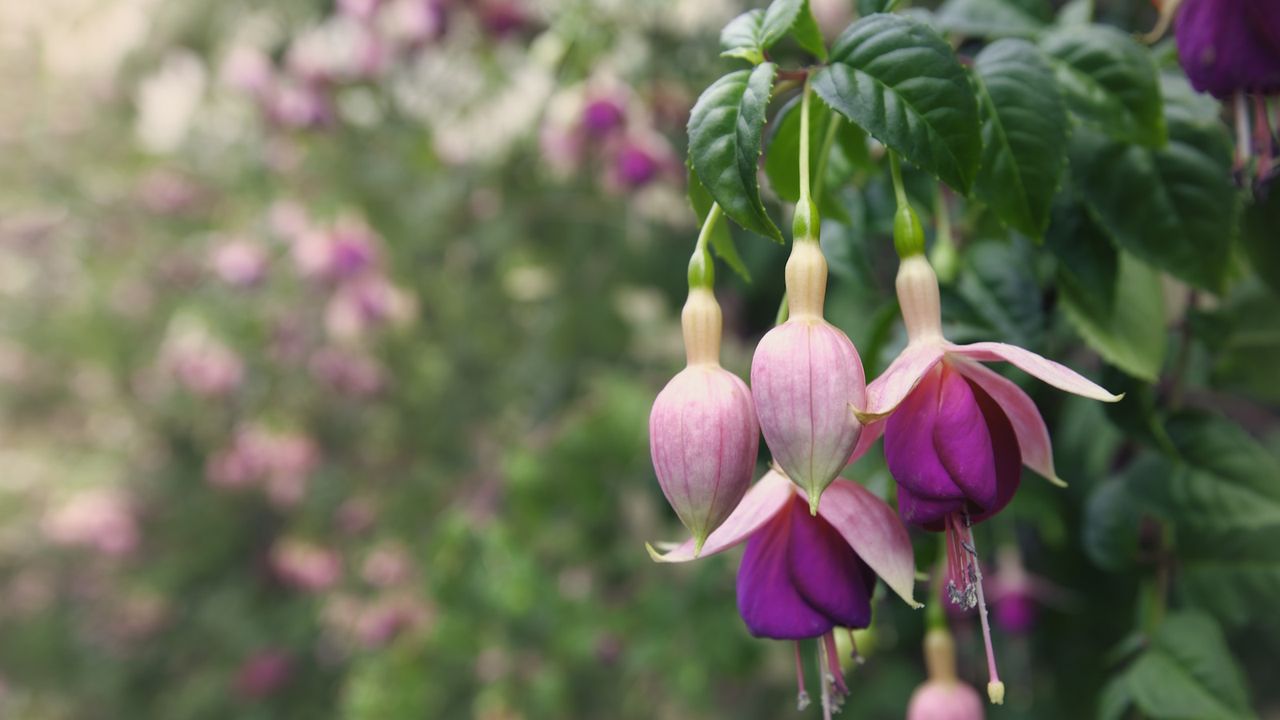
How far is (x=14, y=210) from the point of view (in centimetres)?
192

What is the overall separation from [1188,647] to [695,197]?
364 millimetres

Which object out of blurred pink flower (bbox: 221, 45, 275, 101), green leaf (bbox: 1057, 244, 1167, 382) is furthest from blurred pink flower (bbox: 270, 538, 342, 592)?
green leaf (bbox: 1057, 244, 1167, 382)

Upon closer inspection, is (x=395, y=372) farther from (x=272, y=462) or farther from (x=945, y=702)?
(x=945, y=702)

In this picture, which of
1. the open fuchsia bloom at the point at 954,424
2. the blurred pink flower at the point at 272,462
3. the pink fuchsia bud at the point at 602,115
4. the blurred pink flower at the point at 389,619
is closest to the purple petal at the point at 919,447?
the open fuchsia bloom at the point at 954,424

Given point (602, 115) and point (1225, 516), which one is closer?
point (1225, 516)

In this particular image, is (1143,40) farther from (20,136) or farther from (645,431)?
(20,136)

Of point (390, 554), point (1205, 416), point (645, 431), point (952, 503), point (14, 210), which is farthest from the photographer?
point (14, 210)

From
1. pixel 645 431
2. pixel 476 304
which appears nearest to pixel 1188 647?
pixel 645 431

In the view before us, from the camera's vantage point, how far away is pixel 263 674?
200 centimetres

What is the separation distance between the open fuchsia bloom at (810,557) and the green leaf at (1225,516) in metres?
0.23

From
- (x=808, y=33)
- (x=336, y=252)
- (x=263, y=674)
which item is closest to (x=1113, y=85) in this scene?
(x=808, y=33)

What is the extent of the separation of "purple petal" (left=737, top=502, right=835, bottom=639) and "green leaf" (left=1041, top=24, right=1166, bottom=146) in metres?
0.22

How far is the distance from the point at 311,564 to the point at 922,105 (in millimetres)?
1771

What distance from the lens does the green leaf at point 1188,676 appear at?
446 mm
